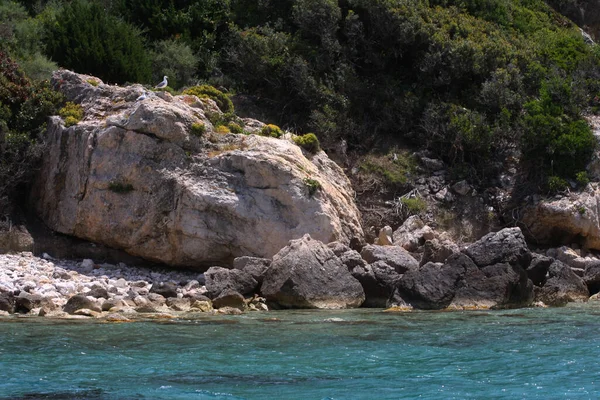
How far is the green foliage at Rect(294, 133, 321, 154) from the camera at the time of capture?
74.9 feet

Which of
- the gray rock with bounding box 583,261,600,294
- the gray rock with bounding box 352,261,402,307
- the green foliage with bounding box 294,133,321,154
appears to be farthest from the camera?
the green foliage with bounding box 294,133,321,154

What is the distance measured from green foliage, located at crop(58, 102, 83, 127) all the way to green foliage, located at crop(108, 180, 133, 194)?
2.25 metres

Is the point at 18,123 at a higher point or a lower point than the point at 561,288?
higher

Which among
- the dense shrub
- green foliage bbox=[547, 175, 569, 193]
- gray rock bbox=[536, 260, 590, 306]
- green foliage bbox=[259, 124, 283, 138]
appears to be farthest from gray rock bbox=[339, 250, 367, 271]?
the dense shrub

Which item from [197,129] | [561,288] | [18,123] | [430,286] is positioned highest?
[197,129]

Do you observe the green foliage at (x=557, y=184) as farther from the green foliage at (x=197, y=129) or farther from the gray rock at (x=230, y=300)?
the gray rock at (x=230, y=300)

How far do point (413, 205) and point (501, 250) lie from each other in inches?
224

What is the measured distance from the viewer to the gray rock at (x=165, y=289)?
58.7ft

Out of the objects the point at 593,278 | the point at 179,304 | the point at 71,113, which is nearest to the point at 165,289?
the point at 179,304

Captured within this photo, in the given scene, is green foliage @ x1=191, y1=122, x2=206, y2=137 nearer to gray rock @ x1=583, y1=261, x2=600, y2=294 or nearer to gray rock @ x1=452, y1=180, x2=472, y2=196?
gray rock @ x1=452, y1=180, x2=472, y2=196

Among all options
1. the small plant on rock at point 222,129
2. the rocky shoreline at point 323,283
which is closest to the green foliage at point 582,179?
the rocky shoreline at point 323,283

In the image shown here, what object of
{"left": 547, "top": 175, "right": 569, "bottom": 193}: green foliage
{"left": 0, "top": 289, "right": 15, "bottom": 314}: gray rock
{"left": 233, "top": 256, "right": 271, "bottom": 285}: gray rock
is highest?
{"left": 547, "top": 175, "right": 569, "bottom": 193}: green foliage

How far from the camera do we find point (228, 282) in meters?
17.8

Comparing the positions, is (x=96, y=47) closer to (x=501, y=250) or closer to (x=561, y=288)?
(x=501, y=250)
